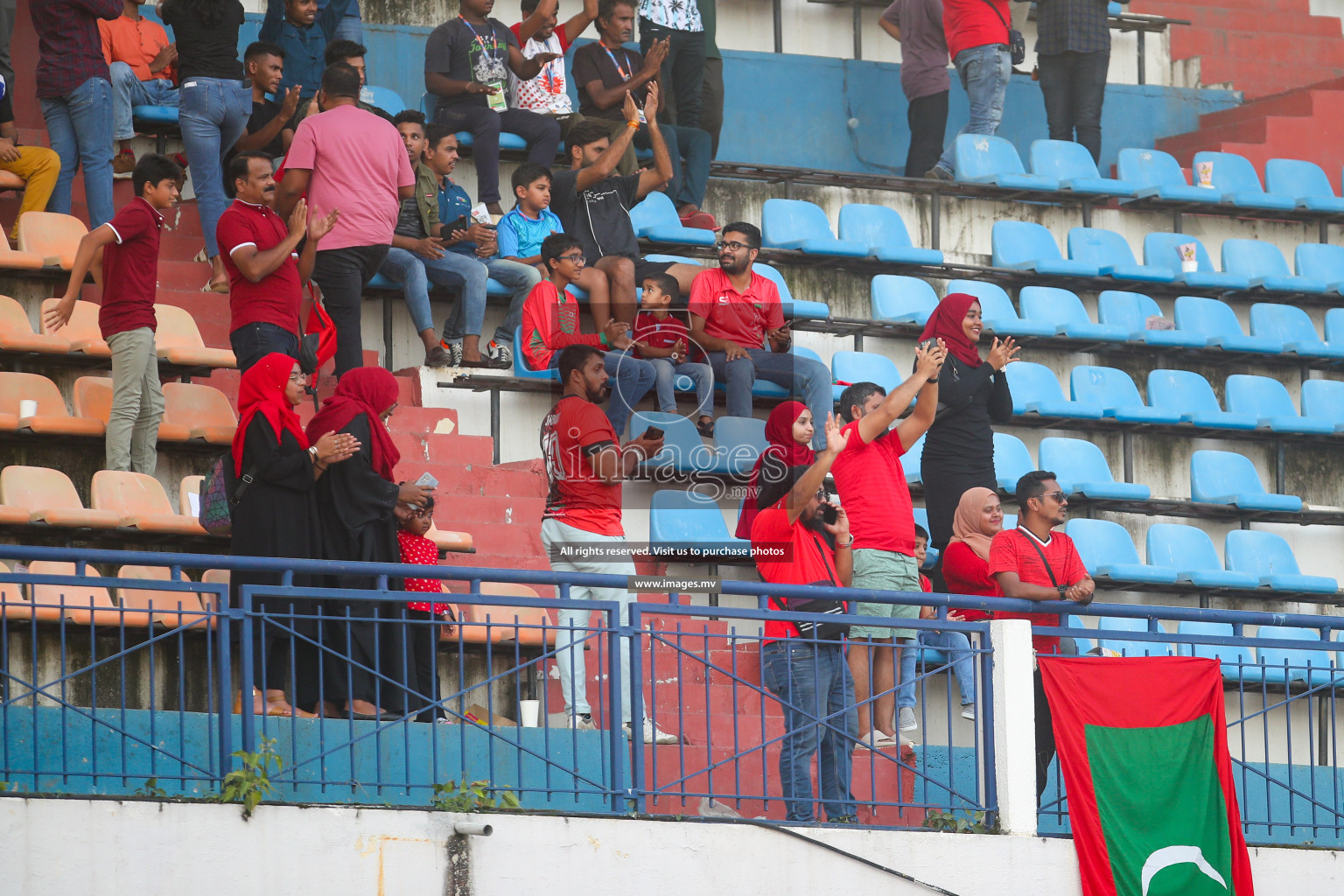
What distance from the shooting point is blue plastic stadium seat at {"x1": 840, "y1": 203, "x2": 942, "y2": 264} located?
11578mm

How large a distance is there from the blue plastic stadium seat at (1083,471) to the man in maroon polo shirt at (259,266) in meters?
A: 4.64

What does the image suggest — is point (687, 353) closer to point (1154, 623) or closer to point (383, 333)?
point (383, 333)

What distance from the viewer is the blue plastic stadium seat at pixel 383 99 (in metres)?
11.2

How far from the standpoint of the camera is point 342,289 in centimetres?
916

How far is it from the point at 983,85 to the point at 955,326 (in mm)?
4275

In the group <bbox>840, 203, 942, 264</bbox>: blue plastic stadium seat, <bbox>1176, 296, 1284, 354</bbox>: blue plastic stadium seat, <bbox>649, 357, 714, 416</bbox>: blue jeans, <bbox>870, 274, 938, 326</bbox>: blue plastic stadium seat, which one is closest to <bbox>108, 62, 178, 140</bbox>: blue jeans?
<bbox>649, 357, 714, 416</bbox>: blue jeans

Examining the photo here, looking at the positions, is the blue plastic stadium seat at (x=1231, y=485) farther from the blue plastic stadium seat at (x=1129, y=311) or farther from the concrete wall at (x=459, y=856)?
the concrete wall at (x=459, y=856)

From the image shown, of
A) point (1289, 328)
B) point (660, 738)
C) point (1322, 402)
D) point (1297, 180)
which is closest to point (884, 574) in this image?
point (660, 738)

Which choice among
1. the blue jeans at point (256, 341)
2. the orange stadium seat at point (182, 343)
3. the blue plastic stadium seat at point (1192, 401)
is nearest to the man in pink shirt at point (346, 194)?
the orange stadium seat at point (182, 343)

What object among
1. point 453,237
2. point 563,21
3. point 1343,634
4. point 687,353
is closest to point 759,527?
point 687,353

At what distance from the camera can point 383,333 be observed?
1012 cm

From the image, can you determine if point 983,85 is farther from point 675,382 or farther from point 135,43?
point 135,43

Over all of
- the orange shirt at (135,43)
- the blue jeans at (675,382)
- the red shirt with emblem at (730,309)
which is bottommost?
the blue jeans at (675,382)

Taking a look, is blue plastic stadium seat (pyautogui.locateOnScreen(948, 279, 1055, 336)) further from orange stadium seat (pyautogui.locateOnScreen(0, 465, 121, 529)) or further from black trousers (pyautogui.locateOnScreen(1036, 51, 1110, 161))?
orange stadium seat (pyautogui.locateOnScreen(0, 465, 121, 529))
